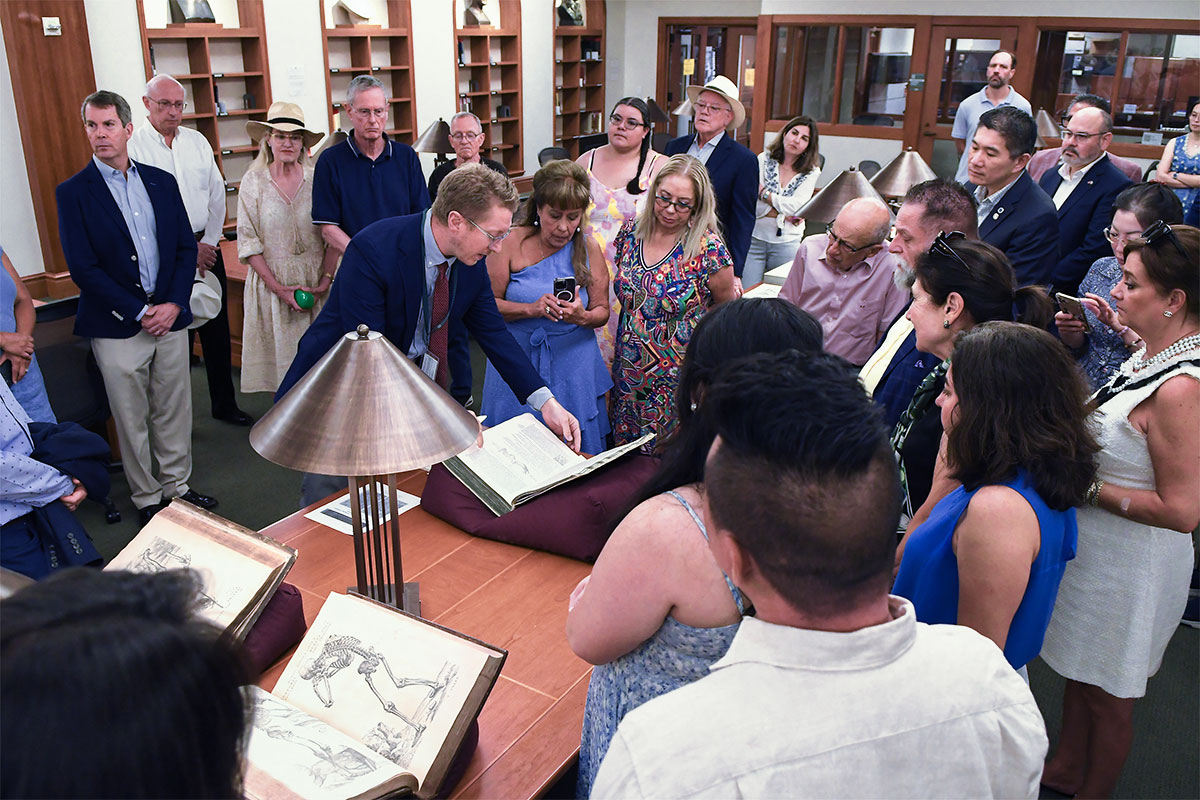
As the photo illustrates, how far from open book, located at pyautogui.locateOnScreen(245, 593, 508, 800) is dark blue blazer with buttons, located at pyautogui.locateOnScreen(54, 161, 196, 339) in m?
2.72

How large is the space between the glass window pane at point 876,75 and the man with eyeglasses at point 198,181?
8892 mm

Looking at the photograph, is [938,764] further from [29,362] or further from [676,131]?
[676,131]

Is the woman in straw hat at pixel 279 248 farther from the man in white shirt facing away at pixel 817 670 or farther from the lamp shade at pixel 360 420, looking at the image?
the man in white shirt facing away at pixel 817 670

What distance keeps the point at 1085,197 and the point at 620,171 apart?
2.35 meters

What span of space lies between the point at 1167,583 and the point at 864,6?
10.5m

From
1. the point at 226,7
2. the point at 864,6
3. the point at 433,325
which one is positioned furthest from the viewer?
the point at 864,6

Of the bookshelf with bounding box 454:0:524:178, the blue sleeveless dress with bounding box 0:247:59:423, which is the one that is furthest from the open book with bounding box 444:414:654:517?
the bookshelf with bounding box 454:0:524:178

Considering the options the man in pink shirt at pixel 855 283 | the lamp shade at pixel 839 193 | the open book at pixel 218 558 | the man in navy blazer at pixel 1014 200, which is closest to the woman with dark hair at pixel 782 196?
the lamp shade at pixel 839 193

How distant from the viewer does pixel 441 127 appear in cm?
678

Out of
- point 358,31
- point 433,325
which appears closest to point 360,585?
point 433,325

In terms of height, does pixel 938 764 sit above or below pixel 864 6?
below

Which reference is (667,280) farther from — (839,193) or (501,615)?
(501,615)

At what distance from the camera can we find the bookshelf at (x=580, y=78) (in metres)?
12.2

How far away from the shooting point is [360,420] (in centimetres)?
162
